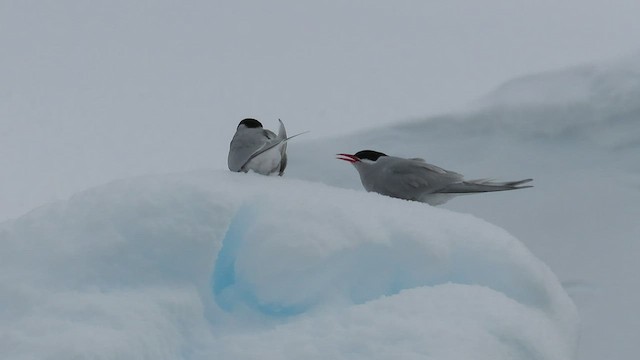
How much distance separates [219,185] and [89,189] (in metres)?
0.48

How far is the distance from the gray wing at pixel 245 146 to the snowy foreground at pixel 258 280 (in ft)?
1.49

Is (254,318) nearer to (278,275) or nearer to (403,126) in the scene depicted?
(278,275)

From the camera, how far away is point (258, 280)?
107 inches

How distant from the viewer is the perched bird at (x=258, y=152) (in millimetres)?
3627

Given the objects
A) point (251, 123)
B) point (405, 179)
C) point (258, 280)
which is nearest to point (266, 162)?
point (251, 123)

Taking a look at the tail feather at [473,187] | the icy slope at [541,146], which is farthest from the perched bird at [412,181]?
the icy slope at [541,146]

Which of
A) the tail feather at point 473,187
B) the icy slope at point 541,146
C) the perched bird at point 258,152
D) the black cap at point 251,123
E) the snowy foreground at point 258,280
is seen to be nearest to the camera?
the snowy foreground at point 258,280

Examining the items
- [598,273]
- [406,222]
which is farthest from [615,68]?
[406,222]

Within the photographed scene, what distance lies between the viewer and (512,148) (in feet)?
34.3

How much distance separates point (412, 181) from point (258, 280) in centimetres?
143

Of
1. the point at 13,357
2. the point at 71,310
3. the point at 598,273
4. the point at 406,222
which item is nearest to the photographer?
the point at 13,357

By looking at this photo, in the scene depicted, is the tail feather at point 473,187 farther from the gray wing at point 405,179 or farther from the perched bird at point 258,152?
the perched bird at point 258,152

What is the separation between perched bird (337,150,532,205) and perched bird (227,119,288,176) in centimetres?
43

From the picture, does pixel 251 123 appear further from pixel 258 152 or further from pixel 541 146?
pixel 541 146
